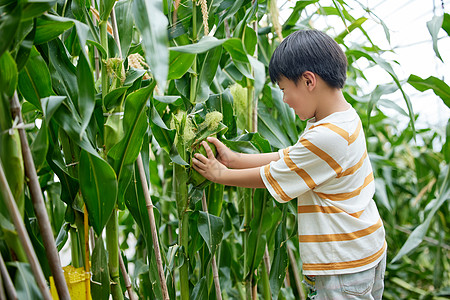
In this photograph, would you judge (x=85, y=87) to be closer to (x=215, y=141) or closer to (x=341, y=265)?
(x=215, y=141)

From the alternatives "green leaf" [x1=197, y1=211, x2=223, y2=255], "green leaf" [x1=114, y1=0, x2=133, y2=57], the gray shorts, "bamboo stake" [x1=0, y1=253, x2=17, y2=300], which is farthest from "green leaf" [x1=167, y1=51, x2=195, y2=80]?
the gray shorts

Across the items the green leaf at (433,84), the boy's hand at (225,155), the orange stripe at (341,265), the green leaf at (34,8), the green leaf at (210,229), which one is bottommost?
the orange stripe at (341,265)

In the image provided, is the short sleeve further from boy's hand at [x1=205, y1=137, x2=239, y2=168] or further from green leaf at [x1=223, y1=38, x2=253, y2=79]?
green leaf at [x1=223, y1=38, x2=253, y2=79]

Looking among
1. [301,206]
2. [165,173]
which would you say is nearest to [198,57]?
[301,206]

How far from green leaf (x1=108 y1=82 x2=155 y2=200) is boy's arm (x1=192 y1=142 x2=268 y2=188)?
15 cm

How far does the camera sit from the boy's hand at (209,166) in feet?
2.83

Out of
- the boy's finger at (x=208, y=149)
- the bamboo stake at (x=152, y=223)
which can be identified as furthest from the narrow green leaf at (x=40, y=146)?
the boy's finger at (x=208, y=149)

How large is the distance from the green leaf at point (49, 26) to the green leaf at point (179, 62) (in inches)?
7.6

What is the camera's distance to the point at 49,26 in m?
0.63

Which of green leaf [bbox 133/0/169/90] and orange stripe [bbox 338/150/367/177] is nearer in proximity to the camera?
green leaf [bbox 133/0/169/90]

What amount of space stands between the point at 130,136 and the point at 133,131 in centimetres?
1

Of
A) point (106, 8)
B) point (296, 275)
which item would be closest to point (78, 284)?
point (106, 8)

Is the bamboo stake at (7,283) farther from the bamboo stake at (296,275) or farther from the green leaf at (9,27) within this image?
the bamboo stake at (296,275)

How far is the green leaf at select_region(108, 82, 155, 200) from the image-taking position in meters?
0.71
